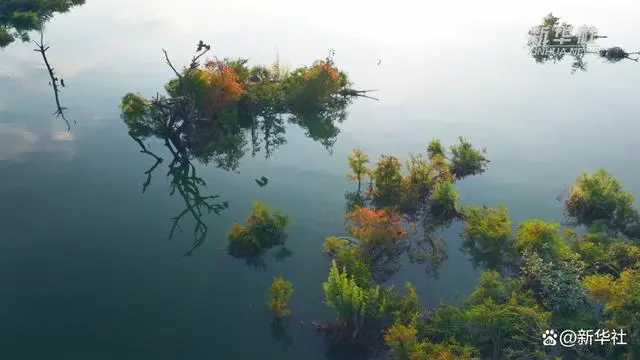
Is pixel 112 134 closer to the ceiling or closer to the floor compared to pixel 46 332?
closer to the ceiling

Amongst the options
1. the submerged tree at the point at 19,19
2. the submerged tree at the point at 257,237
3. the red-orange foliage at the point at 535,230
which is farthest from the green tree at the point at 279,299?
the submerged tree at the point at 19,19

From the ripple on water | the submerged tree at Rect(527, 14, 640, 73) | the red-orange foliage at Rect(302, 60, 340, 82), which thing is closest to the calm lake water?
the ripple on water

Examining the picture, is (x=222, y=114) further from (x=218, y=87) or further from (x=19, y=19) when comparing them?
(x=19, y=19)

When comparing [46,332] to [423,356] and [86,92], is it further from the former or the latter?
[86,92]

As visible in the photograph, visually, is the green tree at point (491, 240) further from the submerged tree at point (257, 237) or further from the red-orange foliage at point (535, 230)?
the submerged tree at point (257, 237)

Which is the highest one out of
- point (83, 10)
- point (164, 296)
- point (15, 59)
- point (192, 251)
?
point (83, 10)

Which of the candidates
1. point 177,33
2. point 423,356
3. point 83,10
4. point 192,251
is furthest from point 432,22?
point 423,356

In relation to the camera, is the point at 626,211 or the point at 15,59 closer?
the point at 626,211
